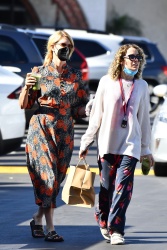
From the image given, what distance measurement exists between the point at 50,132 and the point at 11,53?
35.5ft

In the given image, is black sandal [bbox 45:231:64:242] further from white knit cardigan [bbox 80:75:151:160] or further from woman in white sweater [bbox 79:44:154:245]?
white knit cardigan [bbox 80:75:151:160]

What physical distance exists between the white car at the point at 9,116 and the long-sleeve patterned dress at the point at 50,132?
5.49 metres

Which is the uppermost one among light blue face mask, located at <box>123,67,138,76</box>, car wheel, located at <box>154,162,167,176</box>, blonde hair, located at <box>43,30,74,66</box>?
blonde hair, located at <box>43,30,74,66</box>

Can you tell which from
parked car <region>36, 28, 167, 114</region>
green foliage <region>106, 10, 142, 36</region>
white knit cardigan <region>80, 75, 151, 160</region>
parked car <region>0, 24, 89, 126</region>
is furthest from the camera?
green foliage <region>106, 10, 142, 36</region>

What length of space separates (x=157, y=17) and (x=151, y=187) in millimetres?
24648

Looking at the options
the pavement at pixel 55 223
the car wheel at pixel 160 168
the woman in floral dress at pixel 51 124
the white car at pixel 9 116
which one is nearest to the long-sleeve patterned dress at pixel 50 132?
the woman in floral dress at pixel 51 124

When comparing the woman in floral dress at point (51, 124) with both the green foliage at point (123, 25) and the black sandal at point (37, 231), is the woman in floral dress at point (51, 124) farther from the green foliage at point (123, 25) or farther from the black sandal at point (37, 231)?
the green foliage at point (123, 25)

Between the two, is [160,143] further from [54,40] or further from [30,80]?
[30,80]

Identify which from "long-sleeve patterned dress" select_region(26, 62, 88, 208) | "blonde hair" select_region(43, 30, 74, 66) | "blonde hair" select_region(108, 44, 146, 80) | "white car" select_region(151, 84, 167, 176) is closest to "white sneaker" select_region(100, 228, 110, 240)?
"long-sleeve patterned dress" select_region(26, 62, 88, 208)

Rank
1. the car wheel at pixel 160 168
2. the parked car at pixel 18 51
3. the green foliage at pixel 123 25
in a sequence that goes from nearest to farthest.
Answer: the car wheel at pixel 160 168
the parked car at pixel 18 51
the green foliage at pixel 123 25

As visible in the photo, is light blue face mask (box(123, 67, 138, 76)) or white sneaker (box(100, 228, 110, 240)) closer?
light blue face mask (box(123, 67, 138, 76))

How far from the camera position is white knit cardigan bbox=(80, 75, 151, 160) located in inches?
351

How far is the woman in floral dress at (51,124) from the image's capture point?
9109 millimetres

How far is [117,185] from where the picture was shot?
8961 millimetres
